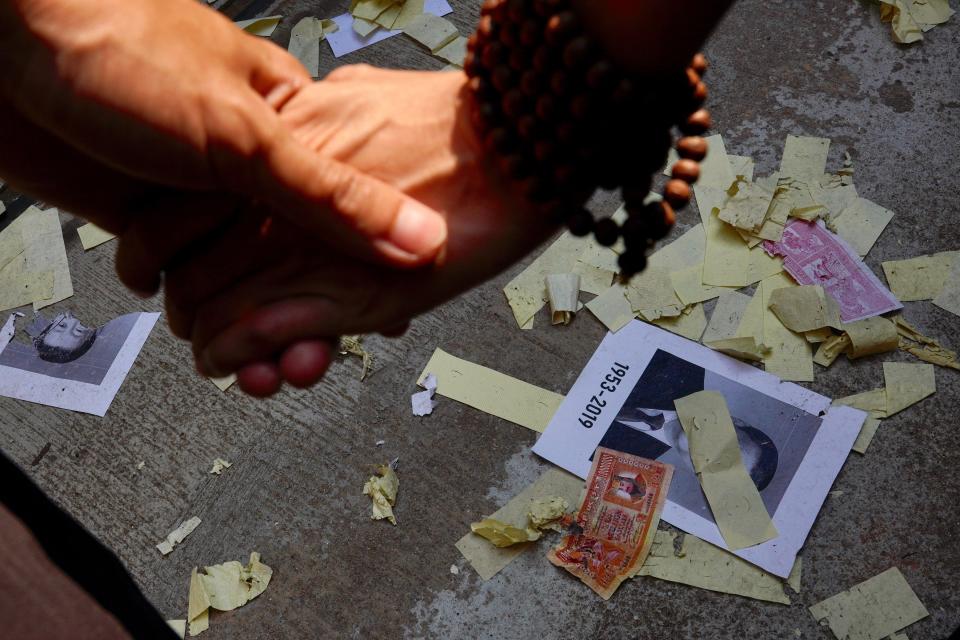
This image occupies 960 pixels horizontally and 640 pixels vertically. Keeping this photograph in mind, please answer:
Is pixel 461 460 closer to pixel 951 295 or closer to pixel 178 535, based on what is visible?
pixel 178 535

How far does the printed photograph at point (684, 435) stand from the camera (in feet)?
4.12

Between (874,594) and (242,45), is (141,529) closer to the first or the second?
(242,45)

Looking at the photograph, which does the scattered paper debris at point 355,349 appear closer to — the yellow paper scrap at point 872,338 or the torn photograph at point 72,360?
the torn photograph at point 72,360

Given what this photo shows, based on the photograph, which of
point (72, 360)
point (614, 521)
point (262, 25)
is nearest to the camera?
point (614, 521)

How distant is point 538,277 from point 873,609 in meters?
0.83

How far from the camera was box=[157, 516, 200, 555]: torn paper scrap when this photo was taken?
1.31 m

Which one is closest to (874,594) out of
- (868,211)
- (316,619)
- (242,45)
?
(868,211)

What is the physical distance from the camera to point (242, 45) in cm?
72

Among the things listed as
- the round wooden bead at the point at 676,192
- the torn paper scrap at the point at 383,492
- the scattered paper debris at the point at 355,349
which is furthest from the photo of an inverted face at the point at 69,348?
the round wooden bead at the point at 676,192

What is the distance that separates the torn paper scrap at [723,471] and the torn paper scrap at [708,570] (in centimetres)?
4

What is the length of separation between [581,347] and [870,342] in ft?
1.74

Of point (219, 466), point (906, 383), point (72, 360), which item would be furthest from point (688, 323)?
point (72, 360)

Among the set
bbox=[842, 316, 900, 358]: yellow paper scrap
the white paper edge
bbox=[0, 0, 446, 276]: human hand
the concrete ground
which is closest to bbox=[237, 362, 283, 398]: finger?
bbox=[0, 0, 446, 276]: human hand

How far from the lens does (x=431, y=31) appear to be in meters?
1.89
